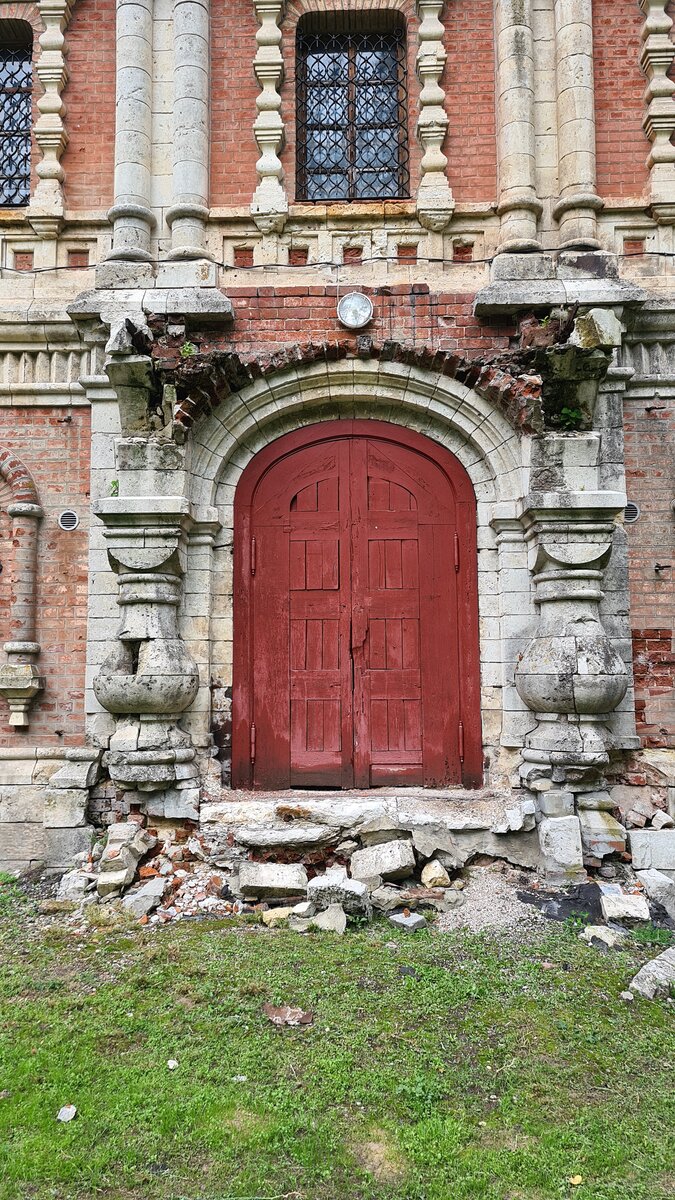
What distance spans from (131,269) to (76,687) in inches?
136

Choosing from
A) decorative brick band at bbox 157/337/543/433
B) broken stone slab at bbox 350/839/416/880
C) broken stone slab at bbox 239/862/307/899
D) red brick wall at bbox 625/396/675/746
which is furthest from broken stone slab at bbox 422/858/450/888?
decorative brick band at bbox 157/337/543/433

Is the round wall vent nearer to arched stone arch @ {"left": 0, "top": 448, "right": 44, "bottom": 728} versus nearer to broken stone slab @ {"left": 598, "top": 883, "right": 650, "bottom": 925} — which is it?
arched stone arch @ {"left": 0, "top": 448, "right": 44, "bottom": 728}

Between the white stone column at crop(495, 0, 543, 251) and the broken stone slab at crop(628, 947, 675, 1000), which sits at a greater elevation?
the white stone column at crop(495, 0, 543, 251)

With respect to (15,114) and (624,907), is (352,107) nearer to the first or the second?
(15,114)

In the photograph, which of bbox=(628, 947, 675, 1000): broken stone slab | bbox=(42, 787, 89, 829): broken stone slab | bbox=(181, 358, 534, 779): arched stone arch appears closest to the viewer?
bbox=(628, 947, 675, 1000): broken stone slab

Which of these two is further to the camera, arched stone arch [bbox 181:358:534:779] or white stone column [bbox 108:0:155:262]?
white stone column [bbox 108:0:155:262]

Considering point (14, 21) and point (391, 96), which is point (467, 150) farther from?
point (14, 21)

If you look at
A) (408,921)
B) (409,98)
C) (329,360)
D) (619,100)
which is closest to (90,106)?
(409,98)

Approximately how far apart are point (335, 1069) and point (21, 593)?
14.2 feet

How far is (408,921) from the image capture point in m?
4.42

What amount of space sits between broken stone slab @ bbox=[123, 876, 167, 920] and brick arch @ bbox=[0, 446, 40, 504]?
3209 millimetres

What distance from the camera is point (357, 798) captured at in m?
5.41

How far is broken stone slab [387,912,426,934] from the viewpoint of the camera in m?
4.38

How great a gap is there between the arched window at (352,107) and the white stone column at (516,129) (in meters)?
0.86
